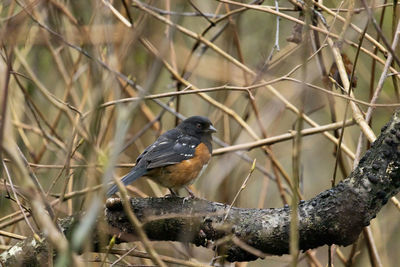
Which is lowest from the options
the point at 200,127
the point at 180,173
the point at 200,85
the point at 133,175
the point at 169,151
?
the point at 133,175

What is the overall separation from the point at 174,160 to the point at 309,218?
1488 millimetres

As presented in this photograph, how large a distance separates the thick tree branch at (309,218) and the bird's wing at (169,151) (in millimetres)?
807

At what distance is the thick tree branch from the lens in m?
2.16

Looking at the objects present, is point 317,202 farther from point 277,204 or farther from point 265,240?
point 277,204

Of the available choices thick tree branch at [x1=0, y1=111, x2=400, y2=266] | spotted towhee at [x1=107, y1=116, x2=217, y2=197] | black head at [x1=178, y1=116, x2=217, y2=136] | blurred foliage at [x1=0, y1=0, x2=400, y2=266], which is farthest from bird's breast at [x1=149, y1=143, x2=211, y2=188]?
thick tree branch at [x1=0, y1=111, x2=400, y2=266]

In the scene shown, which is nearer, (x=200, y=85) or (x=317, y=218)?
(x=317, y=218)

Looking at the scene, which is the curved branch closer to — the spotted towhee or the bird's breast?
the spotted towhee

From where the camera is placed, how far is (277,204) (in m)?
5.55

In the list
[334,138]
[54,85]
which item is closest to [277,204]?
[334,138]

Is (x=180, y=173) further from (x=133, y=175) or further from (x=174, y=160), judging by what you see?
(x=133, y=175)

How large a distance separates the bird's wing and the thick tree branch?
807mm

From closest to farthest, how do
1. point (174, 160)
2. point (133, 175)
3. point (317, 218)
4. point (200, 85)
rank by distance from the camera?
1. point (317, 218)
2. point (133, 175)
3. point (174, 160)
4. point (200, 85)

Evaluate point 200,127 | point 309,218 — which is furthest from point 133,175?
point 309,218

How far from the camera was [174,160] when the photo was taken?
A: 3.59m
